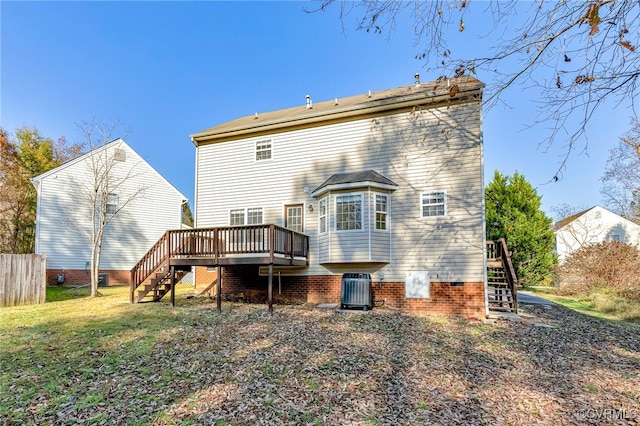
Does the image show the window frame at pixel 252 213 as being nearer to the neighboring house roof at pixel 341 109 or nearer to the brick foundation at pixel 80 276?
the neighboring house roof at pixel 341 109

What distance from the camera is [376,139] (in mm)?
12141

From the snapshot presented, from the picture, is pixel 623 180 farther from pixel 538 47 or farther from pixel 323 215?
pixel 538 47

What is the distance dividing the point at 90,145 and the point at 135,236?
21.7 feet

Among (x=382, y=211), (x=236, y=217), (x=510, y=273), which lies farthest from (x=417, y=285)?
(x=236, y=217)

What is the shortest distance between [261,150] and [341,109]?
3.65m

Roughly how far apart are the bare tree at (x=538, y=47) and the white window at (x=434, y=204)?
6965mm

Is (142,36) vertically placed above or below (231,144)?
above

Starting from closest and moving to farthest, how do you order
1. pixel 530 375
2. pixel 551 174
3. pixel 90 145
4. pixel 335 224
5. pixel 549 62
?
pixel 549 62, pixel 551 174, pixel 530 375, pixel 335 224, pixel 90 145

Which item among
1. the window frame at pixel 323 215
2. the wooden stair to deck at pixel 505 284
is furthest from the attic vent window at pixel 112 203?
the wooden stair to deck at pixel 505 284

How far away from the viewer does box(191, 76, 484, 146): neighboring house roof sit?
11039 mm

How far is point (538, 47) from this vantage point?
12.7 feet

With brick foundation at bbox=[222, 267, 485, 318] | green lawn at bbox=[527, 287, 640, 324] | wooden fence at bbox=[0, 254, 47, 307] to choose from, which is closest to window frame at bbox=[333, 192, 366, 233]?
brick foundation at bbox=[222, 267, 485, 318]

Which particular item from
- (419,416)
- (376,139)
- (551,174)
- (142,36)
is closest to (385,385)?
(419,416)

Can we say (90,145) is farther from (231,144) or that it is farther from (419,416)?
(419,416)
